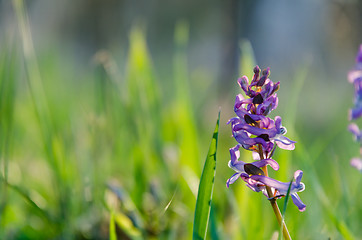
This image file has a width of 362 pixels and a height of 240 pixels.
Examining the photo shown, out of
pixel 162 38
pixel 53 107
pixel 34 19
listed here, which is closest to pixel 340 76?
pixel 34 19

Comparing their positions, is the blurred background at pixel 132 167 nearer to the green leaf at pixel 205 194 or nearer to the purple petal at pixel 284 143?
the green leaf at pixel 205 194

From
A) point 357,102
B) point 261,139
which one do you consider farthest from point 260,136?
point 357,102

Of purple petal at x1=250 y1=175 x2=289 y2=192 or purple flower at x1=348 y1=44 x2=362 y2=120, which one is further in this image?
purple flower at x1=348 y1=44 x2=362 y2=120

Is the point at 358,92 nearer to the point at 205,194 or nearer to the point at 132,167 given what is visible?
the point at 205,194

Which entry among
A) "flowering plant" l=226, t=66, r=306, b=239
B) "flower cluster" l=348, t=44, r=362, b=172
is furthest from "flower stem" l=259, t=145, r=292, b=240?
"flower cluster" l=348, t=44, r=362, b=172

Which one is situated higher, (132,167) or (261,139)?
(261,139)

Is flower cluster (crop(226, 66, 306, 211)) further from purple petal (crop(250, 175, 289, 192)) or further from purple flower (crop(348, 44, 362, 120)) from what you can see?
purple flower (crop(348, 44, 362, 120))

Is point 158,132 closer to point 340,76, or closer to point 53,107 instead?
point 53,107
